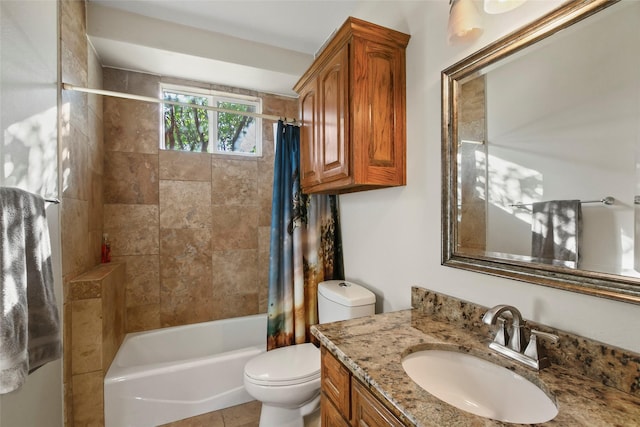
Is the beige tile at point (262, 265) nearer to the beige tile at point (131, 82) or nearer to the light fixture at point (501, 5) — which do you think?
the beige tile at point (131, 82)

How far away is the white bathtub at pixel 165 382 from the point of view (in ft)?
5.62

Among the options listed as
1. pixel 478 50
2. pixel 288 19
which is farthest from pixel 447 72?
pixel 288 19

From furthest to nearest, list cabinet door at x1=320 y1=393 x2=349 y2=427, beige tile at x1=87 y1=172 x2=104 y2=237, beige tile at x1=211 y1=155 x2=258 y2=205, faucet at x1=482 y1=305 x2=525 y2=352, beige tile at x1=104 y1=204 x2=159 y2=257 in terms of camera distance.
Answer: beige tile at x1=211 y1=155 x2=258 y2=205 → beige tile at x1=104 y1=204 x2=159 y2=257 → beige tile at x1=87 y1=172 x2=104 y2=237 → cabinet door at x1=320 y1=393 x2=349 y2=427 → faucet at x1=482 y1=305 x2=525 y2=352

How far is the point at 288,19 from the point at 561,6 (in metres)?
1.69

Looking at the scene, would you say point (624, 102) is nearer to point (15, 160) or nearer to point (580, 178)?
point (580, 178)

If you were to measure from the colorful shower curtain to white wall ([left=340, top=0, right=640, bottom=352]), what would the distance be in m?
0.23

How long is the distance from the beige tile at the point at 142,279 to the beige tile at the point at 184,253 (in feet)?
0.19

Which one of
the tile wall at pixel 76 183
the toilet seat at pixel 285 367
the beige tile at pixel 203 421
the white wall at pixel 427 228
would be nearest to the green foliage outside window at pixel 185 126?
the tile wall at pixel 76 183

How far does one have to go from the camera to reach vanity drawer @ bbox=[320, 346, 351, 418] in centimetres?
93

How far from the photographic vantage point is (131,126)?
7.52 feet

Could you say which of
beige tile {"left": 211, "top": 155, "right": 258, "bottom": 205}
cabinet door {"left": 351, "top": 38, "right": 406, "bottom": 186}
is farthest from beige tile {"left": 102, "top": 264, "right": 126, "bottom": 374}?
cabinet door {"left": 351, "top": 38, "right": 406, "bottom": 186}

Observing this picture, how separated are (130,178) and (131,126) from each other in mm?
427

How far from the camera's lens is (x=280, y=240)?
1.99 metres

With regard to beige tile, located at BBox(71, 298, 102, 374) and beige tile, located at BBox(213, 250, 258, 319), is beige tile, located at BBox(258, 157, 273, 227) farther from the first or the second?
beige tile, located at BBox(71, 298, 102, 374)
